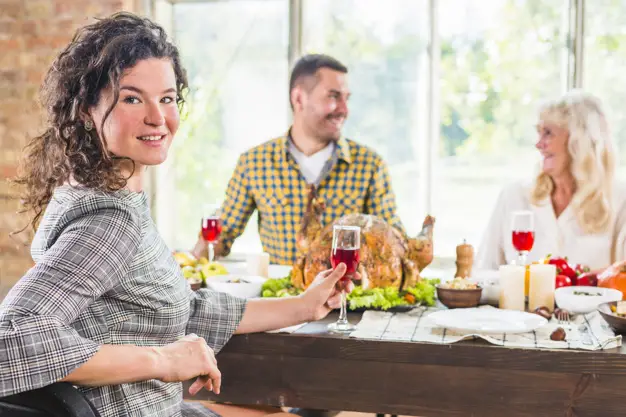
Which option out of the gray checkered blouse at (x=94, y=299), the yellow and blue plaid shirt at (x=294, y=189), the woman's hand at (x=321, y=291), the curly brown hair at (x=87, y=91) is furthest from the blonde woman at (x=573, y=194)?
the curly brown hair at (x=87, y=91)

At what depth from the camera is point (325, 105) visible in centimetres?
382

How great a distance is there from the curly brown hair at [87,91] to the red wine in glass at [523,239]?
4.29 feet

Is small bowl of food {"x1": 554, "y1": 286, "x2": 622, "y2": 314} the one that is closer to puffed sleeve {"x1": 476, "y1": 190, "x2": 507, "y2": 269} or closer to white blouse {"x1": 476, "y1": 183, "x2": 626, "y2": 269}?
white blouse {"x1": 476, "y1": 183, "x2": 626, "y2": 269}

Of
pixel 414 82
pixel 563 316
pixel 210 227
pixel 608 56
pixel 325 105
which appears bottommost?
pixel 563 316

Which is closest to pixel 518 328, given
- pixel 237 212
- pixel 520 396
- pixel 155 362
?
pixel 520 396

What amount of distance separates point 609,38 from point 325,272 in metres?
2.94

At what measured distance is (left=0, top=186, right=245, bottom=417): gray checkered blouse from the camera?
4.16 feet

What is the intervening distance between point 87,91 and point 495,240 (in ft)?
7.60

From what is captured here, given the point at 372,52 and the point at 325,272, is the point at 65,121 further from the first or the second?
the point at 372,52

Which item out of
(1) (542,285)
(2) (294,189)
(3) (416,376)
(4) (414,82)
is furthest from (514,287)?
(4) (414,82)

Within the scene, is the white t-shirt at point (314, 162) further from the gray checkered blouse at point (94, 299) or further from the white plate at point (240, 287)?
the gray checkered blouse at point (94, 299)

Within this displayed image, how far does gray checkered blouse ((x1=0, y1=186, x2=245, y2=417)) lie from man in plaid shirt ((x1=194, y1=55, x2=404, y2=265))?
209 cm

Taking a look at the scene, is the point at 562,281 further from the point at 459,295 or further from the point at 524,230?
the point at 459,295

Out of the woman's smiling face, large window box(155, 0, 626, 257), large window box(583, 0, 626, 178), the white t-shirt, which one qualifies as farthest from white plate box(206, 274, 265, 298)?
large window box(583, 0, 626, 178)
